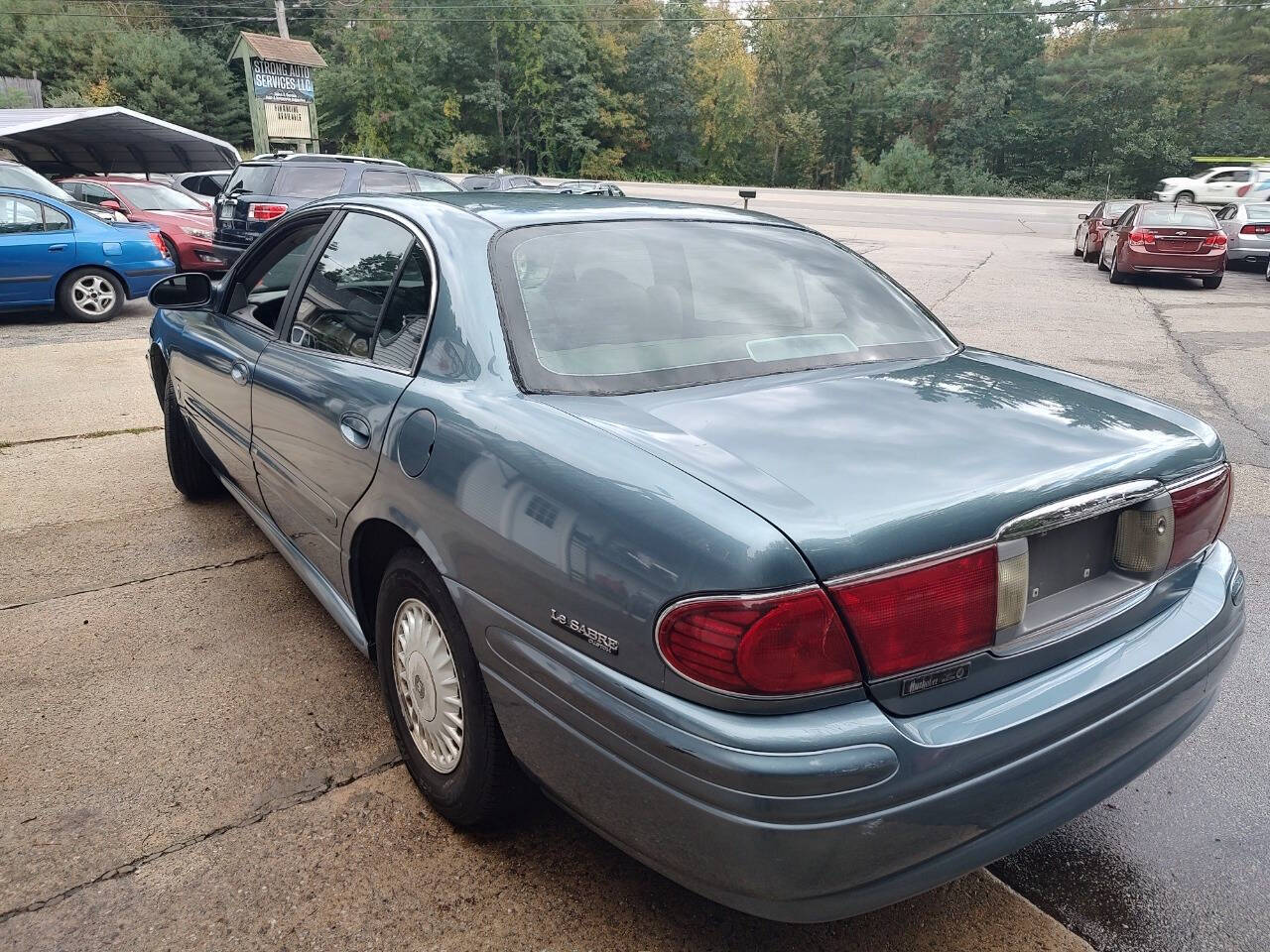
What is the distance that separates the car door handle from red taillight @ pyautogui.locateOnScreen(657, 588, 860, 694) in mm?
1205

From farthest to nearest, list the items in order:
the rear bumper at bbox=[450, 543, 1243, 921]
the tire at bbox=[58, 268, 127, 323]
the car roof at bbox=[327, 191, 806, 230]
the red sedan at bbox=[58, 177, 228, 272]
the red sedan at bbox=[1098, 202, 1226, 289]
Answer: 1. the red sedan at bbox=[1098, 202, 1226, 289]
2. the red sedan at bbox=[58, 177, 228, 272]
3. the tire at bbox=[58, 268, 127, 323]
4. the car roof at bbox=[327, 191, 806, 230]
5. the rear bumper at bbox=[450, 543, 1243, 921]

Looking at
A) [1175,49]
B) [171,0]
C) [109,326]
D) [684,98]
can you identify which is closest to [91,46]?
[171,0]

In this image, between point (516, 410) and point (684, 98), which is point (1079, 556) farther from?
point (684, 98)

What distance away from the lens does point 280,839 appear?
238 cm

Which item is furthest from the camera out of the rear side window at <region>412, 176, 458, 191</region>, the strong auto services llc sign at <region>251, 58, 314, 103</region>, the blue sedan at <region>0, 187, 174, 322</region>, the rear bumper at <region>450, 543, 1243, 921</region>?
the strong auto services llc sign at <region>251, 58, 314, 103</region>

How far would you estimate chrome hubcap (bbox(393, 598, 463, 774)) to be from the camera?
7.55ft

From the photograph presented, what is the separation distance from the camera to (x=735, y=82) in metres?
60.7

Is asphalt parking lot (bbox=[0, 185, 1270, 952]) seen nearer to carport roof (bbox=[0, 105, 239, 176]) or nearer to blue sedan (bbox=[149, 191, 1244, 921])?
blue sedan (bbox=[149, 191, 1244, 921])

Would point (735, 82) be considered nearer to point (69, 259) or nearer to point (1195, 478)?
point (69, 259)

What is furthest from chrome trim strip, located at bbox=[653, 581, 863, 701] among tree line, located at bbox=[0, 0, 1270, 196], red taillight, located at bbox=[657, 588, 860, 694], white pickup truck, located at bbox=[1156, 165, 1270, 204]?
tree line, located at bbox=[0, 0, 1270, 196]

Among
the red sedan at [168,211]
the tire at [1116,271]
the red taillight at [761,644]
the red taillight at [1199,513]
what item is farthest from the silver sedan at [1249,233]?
the red taillight at [761,644]

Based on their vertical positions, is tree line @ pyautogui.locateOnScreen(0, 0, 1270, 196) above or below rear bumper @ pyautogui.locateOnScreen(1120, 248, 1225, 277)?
above

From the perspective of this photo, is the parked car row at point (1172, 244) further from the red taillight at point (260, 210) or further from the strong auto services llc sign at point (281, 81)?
the strong auto services llc sign at point (281, 81)

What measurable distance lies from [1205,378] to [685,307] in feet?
25.6
